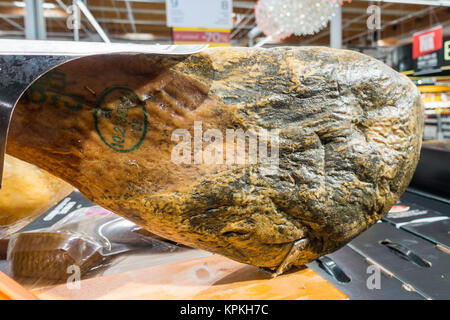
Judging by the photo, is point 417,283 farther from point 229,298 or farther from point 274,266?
point 229,298

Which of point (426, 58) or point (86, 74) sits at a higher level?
point (426, 58)

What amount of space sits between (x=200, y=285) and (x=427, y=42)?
3.29 metres

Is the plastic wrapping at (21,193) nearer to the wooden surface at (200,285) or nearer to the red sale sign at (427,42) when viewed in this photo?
the wooden surface at (200,285)

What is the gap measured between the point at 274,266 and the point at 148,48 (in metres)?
0.69

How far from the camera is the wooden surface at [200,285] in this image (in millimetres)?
961

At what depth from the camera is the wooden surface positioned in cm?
96

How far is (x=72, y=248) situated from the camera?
121cm

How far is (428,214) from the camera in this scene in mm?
1797

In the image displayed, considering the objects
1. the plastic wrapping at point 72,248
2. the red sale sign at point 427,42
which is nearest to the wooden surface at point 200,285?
the plastic wrapping at point 72,248

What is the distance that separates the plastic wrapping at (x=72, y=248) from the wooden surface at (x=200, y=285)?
0.11 m

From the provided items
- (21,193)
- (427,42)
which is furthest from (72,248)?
(427,42)

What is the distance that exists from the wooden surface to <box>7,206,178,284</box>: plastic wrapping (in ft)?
0.35

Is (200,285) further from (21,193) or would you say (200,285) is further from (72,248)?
(21,193)
